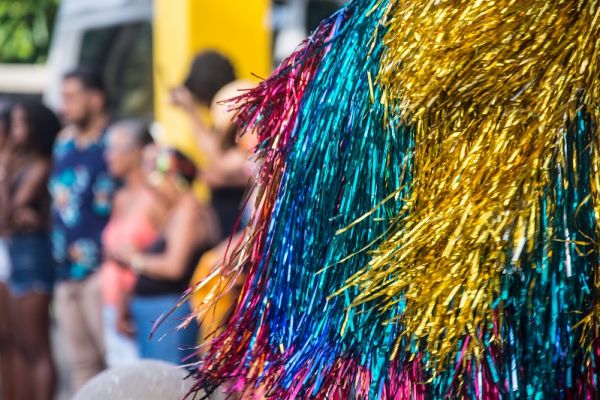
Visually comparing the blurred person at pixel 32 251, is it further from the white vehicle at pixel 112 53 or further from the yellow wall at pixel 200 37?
the white vehicle at pixel 112 53

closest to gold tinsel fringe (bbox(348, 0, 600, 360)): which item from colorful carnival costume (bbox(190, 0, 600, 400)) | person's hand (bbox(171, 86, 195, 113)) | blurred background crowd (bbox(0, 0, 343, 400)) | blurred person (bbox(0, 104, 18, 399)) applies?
colorful carnival costume (bbox(190, 0, 600, 400))

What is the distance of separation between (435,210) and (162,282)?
2.90 m

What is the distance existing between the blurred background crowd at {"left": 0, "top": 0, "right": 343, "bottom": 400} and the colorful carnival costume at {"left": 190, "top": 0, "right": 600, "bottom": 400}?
1.70 meters

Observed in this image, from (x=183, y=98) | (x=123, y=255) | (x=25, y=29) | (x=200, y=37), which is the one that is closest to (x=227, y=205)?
(x=123, y=255)

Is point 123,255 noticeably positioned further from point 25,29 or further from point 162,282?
point 25,29

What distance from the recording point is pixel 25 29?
35.7ft

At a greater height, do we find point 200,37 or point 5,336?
point 200,37

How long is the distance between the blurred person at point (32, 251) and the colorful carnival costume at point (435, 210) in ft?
11.8

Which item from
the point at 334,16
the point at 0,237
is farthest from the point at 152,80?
the point at 334,16

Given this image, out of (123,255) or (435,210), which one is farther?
(123,255)

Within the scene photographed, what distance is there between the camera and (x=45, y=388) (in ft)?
16.3

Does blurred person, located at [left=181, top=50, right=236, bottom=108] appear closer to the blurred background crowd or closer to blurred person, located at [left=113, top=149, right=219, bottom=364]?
the blurred background crowd

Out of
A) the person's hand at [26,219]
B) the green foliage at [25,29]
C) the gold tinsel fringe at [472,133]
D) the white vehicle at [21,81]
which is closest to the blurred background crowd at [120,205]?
the person's hand at [26,219]

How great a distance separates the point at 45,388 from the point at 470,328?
3963mm
